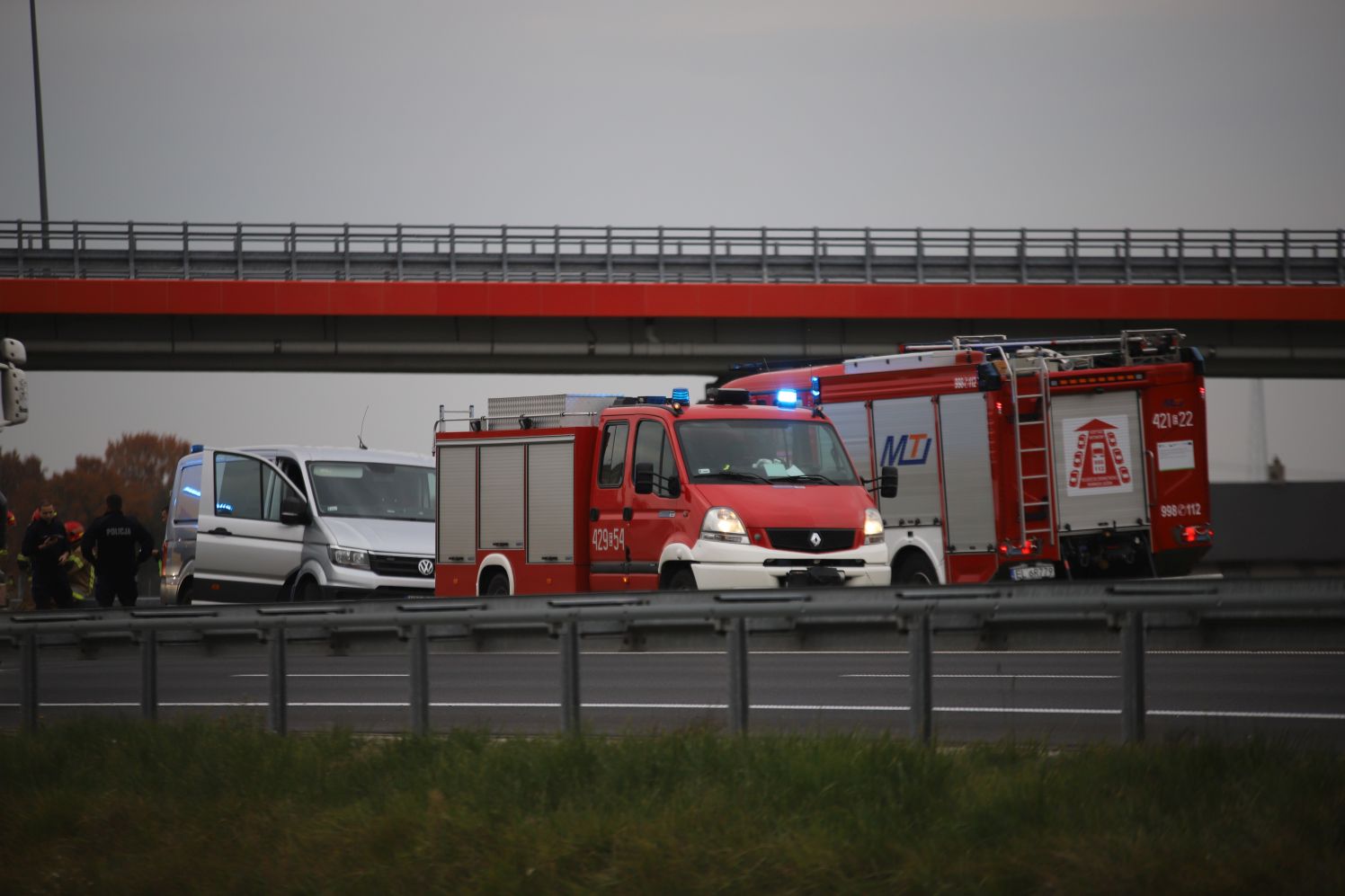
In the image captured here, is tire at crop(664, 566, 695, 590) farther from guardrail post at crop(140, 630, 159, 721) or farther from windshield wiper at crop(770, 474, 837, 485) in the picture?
guardrail post at crop(140, 630, 159, 721)

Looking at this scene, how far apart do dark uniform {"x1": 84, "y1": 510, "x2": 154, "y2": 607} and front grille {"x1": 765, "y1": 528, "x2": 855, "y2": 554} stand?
896 cm

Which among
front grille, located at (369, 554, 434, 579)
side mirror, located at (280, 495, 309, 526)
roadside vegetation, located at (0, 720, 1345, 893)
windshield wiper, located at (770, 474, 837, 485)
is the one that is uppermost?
windshield wiper, located at (770, 474, 837, 485)

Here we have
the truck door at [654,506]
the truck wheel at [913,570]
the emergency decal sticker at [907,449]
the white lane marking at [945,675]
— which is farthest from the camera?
the emergency decal sticker at [907,449]

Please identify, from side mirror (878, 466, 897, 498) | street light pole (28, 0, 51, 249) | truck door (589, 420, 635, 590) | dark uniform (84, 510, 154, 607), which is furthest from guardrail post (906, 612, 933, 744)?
street light pole (28, 0, 51, 249)

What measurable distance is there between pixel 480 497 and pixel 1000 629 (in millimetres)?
11961

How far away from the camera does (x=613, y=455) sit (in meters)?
18.3

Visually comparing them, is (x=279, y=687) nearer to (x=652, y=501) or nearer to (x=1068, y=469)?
(x=652, y=501)

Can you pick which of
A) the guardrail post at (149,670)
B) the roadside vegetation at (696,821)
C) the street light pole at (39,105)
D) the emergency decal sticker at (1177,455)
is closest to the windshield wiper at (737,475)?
the emergency decal sticker at (1177,455)

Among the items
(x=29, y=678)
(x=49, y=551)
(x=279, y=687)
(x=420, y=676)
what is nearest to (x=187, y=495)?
(x=49, y=551)

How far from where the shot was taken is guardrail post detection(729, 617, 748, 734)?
29.9 ft

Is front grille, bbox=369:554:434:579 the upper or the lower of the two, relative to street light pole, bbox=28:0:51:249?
lower

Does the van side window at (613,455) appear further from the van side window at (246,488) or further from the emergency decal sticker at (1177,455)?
the emergency decal sticker at (1177,455)

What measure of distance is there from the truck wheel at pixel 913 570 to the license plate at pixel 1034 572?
1.06 metres

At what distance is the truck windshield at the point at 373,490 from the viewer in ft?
67.3
